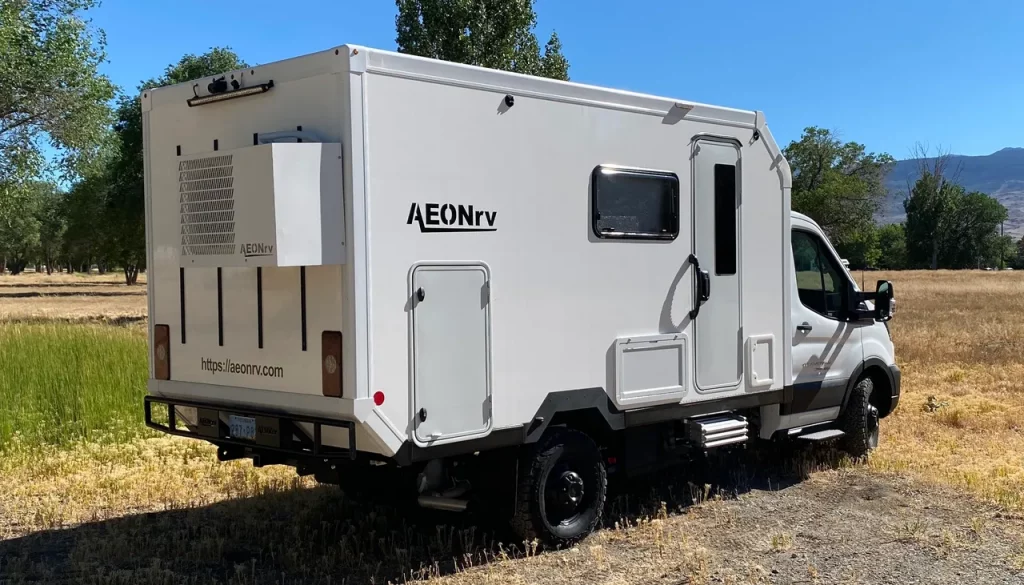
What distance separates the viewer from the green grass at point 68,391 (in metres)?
8.50

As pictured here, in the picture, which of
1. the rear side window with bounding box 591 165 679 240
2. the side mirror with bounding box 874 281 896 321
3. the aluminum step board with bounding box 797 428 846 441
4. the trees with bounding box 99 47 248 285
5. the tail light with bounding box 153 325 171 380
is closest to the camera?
the tail light with bounding box 153 325 171 380

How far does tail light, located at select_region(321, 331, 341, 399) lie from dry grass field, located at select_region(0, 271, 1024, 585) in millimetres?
1299

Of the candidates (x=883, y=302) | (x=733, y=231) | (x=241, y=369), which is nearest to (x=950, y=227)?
(x=883, y=302)

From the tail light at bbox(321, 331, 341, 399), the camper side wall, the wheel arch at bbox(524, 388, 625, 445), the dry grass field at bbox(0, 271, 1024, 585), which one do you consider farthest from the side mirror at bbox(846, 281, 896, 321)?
the tail light at bbox(321, 331, 341, 399)

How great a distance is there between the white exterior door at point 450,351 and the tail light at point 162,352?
1797 mm

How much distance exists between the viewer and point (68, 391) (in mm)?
8977

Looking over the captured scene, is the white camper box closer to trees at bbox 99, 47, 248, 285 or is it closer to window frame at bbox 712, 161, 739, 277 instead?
window frame at bbox 712, 161, 739, 277

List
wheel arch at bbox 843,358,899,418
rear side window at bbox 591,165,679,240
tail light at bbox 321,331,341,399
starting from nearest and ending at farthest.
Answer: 1. tail light at bbox 321,331,341,399
2. rear side window at bbox 591,165,679,240
3. wheel arch at bbox 843,358,899,418

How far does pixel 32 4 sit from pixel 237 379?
1475cm

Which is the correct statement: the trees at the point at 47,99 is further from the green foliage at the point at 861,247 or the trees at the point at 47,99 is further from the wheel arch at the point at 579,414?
the green foliage at the point at 861,247

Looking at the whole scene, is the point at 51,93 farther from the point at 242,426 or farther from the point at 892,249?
the point at 892,249

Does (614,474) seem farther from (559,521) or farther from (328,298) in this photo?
(328,298)

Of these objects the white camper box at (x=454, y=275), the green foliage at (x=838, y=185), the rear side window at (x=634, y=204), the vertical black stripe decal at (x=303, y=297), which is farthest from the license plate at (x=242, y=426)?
the green foliage at (x=838, y=185)

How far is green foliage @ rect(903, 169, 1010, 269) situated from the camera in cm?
7906
